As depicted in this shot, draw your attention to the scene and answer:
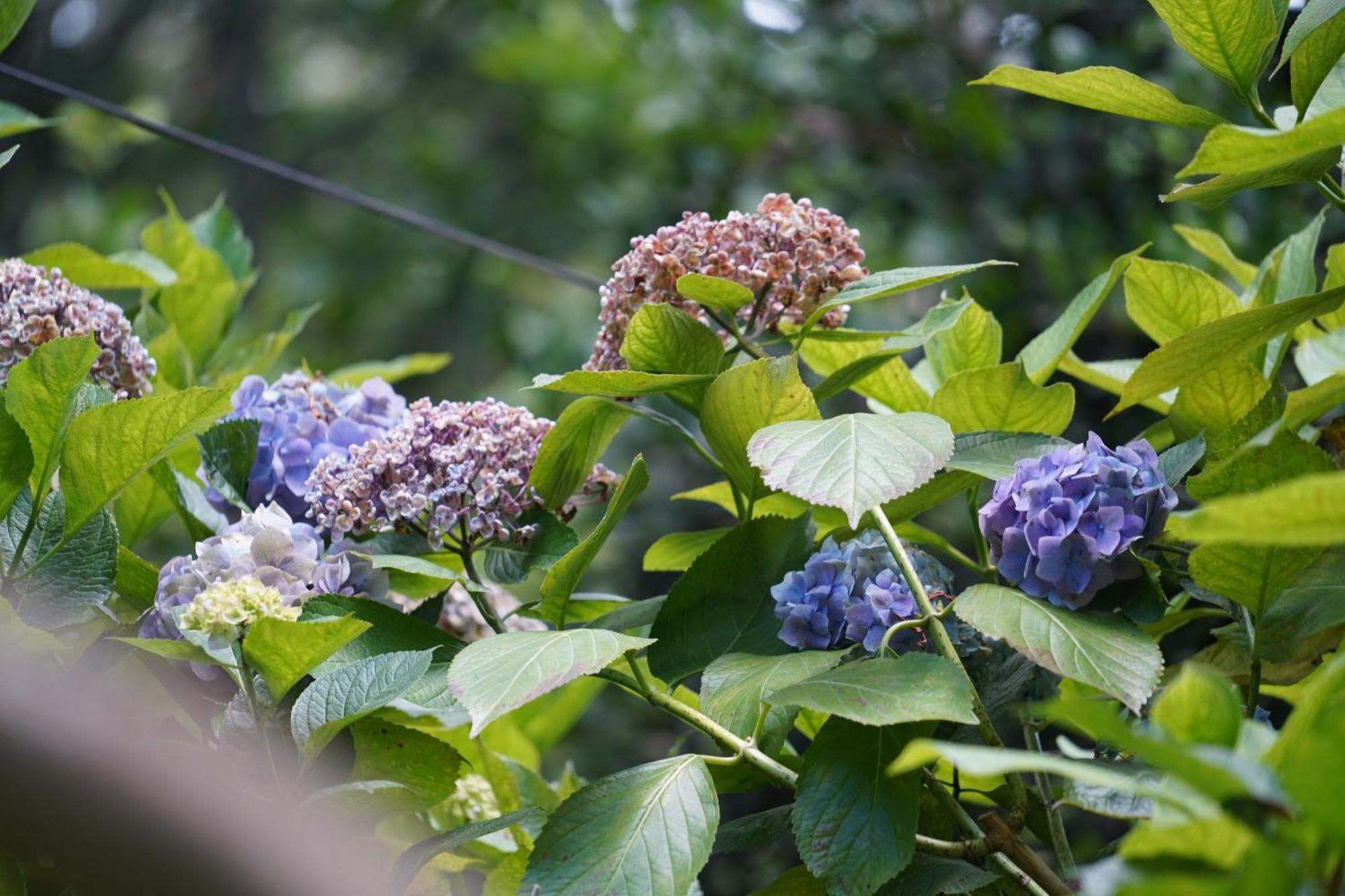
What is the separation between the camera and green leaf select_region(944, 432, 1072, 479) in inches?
14.9

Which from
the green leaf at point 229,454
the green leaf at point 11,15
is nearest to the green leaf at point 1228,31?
the green leaf at point 229,454

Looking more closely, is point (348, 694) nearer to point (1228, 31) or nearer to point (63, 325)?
point (63, 325)

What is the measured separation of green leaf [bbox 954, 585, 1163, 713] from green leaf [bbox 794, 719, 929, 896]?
37mm

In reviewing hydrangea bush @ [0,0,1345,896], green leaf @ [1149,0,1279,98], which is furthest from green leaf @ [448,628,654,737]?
green leaf @ [1149,0,1279,98]

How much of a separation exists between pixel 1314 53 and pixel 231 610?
34cm

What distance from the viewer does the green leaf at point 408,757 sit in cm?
38

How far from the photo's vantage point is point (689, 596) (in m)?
0.40

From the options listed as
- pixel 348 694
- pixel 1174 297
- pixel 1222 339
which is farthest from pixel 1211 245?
pixel 348 694

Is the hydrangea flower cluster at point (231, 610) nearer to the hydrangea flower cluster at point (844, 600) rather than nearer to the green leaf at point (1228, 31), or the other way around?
the hydrangea flower cluster at point (844, 600)

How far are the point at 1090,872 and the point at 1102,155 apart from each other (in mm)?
1419

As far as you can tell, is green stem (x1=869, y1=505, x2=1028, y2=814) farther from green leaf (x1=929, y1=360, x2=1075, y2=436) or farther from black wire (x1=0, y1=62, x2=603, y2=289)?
black wire (x1=0, y1=62, x2=603, y2=289)

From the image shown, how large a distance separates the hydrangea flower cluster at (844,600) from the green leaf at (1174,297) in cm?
16

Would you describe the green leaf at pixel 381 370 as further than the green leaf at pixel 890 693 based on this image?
Yes

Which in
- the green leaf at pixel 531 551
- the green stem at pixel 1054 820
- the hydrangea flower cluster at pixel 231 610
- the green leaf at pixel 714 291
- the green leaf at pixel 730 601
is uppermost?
the green leaf at pixel 714 291
